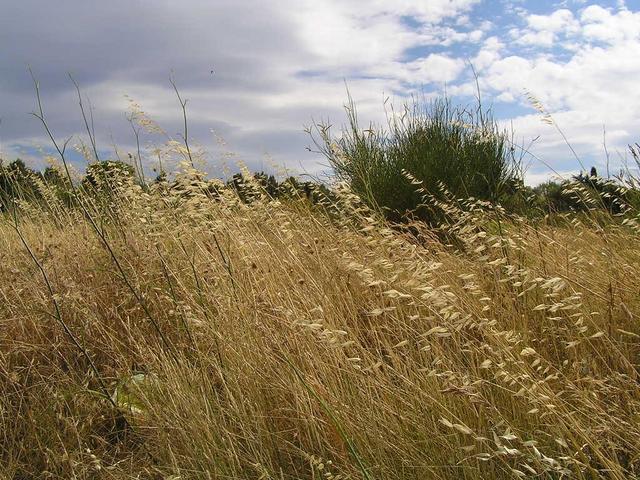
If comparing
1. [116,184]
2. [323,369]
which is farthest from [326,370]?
[116,184]

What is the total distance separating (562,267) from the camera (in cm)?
283

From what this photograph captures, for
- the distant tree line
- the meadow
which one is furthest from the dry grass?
the distant tree line

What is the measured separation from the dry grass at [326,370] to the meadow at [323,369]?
0.5 inches

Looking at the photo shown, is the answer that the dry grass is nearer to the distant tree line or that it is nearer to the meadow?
the meadow

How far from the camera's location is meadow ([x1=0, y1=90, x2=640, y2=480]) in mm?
1644

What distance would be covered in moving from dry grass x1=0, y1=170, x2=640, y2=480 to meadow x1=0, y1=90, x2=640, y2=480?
0.04 feet

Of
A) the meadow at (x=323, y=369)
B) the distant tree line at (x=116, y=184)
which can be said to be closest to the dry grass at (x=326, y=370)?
the meadow at (x=323, y=369)

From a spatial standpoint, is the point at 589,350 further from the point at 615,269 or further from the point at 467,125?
the point at 467,125

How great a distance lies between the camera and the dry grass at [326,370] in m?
1.64

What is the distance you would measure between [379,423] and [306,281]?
1.10 meters

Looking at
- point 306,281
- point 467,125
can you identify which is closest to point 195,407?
point 306,281

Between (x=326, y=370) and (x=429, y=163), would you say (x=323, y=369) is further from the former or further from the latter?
(x=429, y=163)

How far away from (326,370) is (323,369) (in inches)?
0.6

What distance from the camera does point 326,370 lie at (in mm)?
1967
